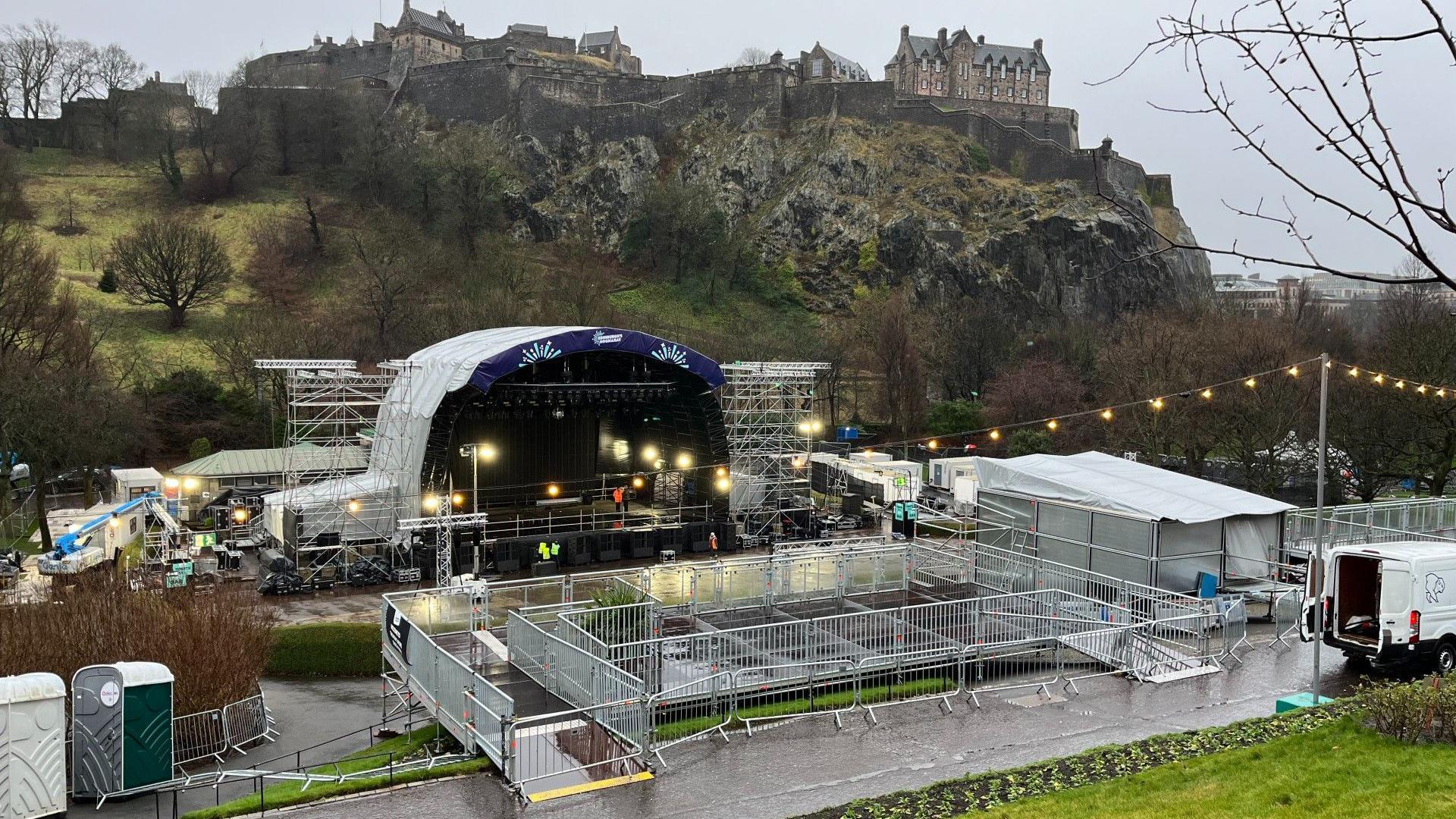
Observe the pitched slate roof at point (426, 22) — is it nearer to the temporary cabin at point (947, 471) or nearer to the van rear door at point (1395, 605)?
the temporary cabin at point (947, 471)

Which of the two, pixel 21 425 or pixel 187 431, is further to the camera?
pixel 187 431

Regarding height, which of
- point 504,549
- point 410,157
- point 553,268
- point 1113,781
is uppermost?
point 410,157

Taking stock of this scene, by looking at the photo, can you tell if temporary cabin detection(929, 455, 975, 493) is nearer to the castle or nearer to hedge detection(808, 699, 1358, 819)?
hedge detection(808, 699, 1358, 819)

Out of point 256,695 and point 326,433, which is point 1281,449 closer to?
point 256,695

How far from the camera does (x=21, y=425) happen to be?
32.1 metres

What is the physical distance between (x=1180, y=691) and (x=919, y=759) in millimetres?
4450

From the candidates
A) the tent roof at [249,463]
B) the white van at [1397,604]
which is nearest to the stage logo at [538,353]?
the tent roof at [249,463]

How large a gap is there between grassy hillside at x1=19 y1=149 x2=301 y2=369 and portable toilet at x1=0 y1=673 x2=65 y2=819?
146ft

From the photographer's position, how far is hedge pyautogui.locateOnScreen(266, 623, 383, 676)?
2078 centimetres

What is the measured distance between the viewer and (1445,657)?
13.9m

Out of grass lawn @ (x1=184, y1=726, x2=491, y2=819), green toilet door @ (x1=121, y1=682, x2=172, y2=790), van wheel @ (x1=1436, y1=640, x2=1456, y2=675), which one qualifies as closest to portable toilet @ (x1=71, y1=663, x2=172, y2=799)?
green toilet door @ (x1=121, y1=682, x2=172, y2=790)

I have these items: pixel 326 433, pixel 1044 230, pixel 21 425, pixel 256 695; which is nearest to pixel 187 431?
pixel 326 433

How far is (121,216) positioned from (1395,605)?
75574mm

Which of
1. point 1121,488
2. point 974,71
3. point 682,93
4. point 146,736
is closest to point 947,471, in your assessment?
point 1121,488
